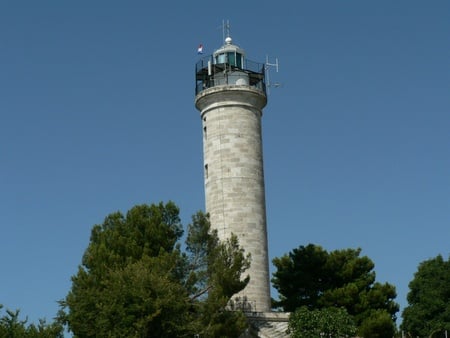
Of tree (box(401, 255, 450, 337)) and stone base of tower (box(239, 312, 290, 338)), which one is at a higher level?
tree (box(401, 255, 450, 337))

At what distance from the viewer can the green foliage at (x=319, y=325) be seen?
39.6 meters

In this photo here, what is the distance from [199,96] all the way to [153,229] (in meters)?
9.86

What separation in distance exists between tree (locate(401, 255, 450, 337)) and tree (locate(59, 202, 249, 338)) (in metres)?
17.8

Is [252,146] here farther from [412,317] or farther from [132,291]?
[412,317]

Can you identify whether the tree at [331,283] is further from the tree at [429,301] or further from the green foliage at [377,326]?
the tree at [429,301]

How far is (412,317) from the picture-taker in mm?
54219

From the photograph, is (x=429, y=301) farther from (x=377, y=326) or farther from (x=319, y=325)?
(x=319, y=325)

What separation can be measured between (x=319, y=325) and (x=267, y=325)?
2717 millimetres

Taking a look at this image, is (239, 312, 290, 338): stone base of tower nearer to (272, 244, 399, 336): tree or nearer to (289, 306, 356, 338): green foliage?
(289, 306, 356, 338): green foliage

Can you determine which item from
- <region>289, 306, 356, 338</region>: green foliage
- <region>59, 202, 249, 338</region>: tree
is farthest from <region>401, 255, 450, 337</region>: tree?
<region>59, 202, 249, 338</region>: tree

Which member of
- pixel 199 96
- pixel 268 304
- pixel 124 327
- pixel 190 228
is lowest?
pixel 124 327

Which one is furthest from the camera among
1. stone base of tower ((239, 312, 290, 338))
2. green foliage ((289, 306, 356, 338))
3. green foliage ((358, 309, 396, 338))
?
green foliage ((358, 309, 396, 338))

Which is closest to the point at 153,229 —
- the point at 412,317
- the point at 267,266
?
the point at 267,266

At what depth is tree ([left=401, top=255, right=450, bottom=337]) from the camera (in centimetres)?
5275
